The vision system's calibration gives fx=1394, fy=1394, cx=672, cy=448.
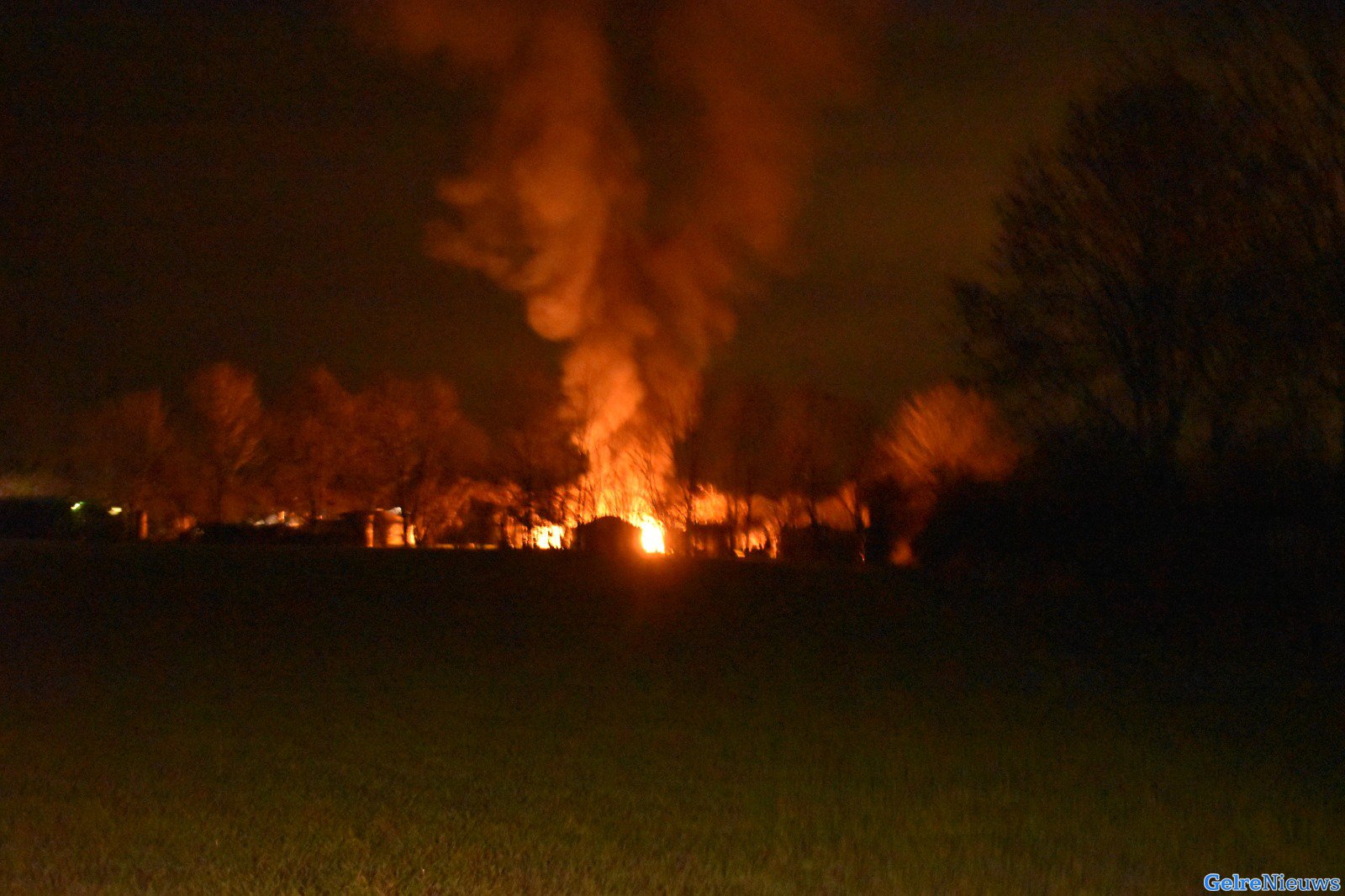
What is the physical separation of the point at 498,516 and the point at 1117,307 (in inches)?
1466

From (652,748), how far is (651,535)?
42985mm

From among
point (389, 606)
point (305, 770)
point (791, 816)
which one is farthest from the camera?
point (389, 606)

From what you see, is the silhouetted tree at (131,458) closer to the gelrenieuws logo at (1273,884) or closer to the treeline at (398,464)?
the treeline at (398,464)

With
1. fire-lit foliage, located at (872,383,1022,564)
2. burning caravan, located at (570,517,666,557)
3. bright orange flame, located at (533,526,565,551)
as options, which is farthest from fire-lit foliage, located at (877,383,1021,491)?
bright orange flame, located at (533,526,565,551)

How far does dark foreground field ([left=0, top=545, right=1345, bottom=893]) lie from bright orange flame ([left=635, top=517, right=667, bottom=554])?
99.6ft

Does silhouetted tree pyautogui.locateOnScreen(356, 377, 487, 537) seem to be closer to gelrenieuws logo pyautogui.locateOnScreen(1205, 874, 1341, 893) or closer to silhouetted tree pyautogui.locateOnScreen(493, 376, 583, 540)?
silhouetted tree pyautogui.locateOnScreen(493, 376, 583, 540)

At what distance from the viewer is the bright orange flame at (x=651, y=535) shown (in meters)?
52.4

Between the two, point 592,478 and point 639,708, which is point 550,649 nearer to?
point 639,708

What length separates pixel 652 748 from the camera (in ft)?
36.6

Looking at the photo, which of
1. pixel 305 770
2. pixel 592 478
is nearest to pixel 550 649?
pixel 305 770

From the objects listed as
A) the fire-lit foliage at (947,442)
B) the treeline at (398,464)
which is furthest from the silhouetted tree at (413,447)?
the fire-lit foliage at (947,442)

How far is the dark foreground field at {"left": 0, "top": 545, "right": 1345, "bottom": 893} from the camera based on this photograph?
25.8 ft

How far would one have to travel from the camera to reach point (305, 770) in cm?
989

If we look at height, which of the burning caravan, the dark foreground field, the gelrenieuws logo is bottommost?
the gelrenieuws logo
